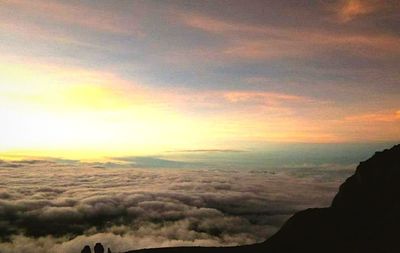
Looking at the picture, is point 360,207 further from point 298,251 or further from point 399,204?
point 298,251

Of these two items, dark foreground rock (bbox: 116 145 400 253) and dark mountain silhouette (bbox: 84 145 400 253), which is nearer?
dark foreground rock (bbox: 116 145 400 253)

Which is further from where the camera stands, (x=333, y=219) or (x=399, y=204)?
(x=333, y=219)

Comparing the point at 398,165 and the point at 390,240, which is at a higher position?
the point at 398,165

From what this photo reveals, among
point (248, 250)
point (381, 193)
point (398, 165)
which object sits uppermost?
point (398, 165)

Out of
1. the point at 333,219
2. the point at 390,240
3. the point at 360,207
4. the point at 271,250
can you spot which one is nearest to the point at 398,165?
the point at 360,207

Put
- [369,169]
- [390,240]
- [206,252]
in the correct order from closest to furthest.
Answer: [390,240]
[206,252]
[369,169]

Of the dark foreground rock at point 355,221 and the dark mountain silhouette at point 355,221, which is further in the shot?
the dark mountain silhouette at point 355,221
